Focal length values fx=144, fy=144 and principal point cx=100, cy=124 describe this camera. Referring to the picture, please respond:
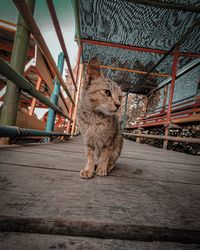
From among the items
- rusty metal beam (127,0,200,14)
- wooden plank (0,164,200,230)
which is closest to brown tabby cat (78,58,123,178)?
wooden plank (0,164,200,230)

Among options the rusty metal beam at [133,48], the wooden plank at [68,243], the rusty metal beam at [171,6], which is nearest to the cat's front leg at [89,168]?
the wooden plank at [68,243]

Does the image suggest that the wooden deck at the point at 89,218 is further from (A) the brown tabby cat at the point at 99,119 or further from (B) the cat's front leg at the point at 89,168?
(A) the brown tabby cat at the point at 99,119

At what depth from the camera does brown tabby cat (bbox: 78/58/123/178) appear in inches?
42.3

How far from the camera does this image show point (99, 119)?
112cm

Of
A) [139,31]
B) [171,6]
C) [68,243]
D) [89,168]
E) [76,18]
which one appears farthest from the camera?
[139,31]

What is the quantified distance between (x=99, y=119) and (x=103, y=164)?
342mm

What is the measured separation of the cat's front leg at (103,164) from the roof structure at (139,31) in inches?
130

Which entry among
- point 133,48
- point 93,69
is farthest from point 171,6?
point 93,69

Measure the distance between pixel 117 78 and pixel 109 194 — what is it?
6.54 m

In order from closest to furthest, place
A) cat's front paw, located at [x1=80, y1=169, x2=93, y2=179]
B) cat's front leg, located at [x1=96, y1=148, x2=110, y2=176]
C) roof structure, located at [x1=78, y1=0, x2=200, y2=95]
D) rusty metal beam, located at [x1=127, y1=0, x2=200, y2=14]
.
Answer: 1. cat's front paw, located at [x1=80, y1=169, x2=93, y2=179]
2. cat's front leg, located at [x1=96, y1=148, x2=110, y2=176]
3. rusty metal beam, located at [x1=127, y1=0, x2=200, y2=14]
4. roof structure, located at [x1=78, y1=0, x2=200, y2=95]

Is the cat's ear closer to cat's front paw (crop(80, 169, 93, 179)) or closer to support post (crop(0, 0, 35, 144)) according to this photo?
support post (crop(0, 0, 35, 144))

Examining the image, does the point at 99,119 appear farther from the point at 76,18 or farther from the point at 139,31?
the point at 139,31

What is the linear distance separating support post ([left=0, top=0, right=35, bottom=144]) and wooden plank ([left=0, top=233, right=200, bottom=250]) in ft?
3.07

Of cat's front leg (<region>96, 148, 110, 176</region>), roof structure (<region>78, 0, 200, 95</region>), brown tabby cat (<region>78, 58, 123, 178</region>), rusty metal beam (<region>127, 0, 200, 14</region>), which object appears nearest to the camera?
cat's front leg (<region>96, 148, 110, 176</region>)
